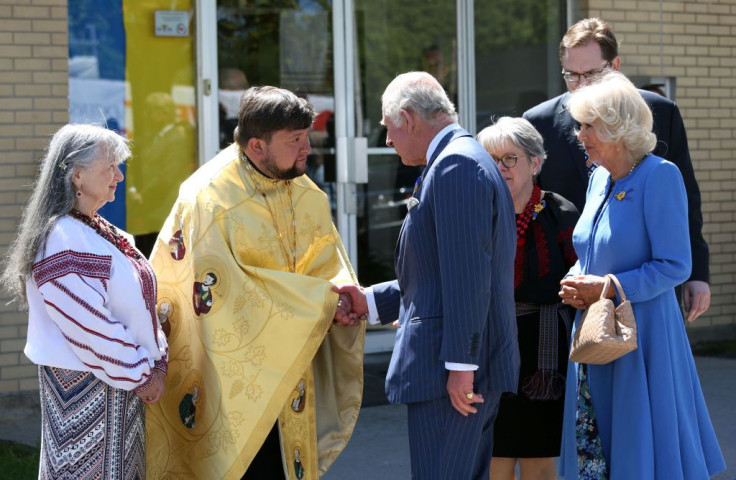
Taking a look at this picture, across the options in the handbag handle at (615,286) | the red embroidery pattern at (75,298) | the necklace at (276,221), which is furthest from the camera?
the necklace at (276,221)

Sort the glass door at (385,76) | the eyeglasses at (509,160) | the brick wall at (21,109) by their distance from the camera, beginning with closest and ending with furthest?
1. the eyeglasses at (509,160)
2. the brick wall at (21,109)
3. the glass door at (385,76)

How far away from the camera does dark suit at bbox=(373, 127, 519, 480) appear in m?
3.41

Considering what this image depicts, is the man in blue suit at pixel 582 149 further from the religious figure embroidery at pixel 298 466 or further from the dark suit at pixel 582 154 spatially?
the religious figure embroidery at pixel 298 466

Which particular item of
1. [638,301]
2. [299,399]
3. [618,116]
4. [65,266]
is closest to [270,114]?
[65,266]

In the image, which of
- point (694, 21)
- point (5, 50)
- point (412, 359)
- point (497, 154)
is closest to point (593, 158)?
point (497, 154)

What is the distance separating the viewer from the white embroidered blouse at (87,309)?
133 inches

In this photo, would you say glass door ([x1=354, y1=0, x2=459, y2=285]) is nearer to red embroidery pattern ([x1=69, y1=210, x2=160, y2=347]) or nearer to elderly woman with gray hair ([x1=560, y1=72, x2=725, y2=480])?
elderly woman with gray hair ([x1=560, y1=72, x2=725, y2=480])

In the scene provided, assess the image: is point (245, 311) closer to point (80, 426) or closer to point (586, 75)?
point (80, 426)

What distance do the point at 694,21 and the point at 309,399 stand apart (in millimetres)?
5892

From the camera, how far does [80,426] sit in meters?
3.45

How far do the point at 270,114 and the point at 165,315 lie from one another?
876 mm

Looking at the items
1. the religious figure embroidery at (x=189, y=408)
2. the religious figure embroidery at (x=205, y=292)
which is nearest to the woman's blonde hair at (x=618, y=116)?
the religious figure embroidery at (x=205, y=292)

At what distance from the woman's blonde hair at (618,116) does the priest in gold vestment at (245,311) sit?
3.40ft

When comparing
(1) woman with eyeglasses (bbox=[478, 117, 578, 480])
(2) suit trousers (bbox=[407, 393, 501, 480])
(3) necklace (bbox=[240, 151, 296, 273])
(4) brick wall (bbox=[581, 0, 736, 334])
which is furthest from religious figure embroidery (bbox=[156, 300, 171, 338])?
(4) brick wall (bbox=[581, 0, 736, 334])
